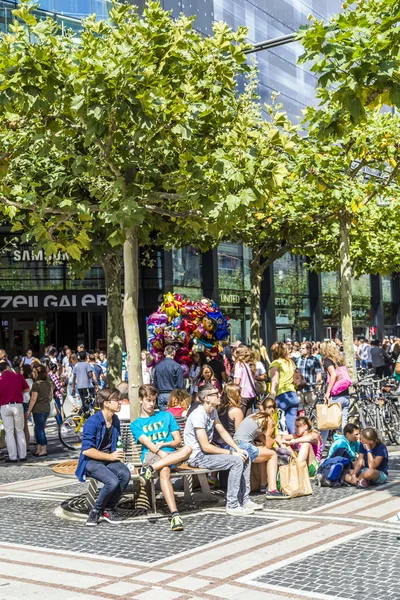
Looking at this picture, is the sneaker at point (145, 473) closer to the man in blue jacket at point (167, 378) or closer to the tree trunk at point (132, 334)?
the tree trunk at point (132, 334)

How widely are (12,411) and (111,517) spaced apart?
19.1 feet

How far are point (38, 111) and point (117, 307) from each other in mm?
11128

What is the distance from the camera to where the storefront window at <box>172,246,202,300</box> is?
3378cm

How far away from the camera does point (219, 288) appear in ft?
119

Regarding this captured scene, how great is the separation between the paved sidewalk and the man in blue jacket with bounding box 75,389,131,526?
22 centimetres

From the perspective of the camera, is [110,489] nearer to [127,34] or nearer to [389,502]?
[389,502]

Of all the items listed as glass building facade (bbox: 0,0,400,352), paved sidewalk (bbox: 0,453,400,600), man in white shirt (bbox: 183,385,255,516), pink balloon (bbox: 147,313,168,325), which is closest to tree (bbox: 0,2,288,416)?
man in white shirt (bbox: 183,385,255,516)

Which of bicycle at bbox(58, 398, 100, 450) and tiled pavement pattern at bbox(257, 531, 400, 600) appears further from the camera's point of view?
bicycle at bbox(58, 398, 100, 450)

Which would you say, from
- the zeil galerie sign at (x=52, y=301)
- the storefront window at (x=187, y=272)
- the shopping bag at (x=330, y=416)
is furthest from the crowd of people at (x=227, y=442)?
the zeil galerie sign at (x=52, y=301)

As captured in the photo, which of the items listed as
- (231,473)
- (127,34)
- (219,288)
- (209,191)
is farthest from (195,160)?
(219,288)

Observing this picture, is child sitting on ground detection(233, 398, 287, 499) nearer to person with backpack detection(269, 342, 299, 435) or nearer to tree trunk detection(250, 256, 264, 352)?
person with backpack detection(269, 342, 299, 435)

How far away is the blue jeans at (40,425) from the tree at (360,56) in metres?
8.47

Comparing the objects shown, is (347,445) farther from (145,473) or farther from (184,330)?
(184,330)

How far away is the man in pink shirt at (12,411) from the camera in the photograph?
14379mm
